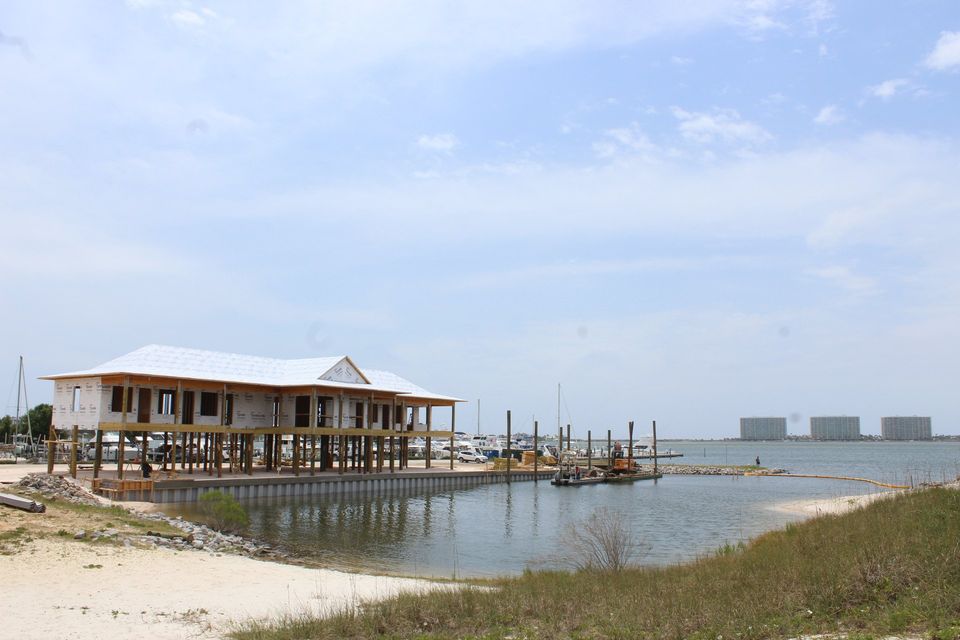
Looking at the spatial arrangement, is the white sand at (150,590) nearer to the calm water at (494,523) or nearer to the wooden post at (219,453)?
the calm water at (494,523)

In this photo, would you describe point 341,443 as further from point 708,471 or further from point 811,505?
point 708,471

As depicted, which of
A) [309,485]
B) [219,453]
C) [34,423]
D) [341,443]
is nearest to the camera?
[219,453]

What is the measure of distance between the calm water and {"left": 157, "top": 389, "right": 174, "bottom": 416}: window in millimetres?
6984

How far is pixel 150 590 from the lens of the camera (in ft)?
48.9

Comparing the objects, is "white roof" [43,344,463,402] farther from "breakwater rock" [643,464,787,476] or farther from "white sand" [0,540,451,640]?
"breakwater rock" [643,464,787,476]

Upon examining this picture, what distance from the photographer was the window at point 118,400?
36.9 metres

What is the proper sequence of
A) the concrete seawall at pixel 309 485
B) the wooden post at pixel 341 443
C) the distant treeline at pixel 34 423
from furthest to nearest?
1. the distant treeline at pixel 34 423
2. the wooden post at pixel 341 443
3. the concrete seawall at pixel 309 485

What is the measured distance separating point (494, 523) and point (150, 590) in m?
21.6

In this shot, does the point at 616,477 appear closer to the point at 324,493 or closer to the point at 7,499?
the point at 324,493

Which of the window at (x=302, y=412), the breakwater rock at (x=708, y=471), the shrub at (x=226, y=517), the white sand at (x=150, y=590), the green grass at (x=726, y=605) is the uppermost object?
the window at (x=302, y=412)

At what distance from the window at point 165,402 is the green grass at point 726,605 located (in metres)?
29.7

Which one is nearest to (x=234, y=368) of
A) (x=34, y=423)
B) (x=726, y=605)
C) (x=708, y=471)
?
(x=726, y=605)

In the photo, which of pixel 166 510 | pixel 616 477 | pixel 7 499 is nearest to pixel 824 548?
pixel 7 499

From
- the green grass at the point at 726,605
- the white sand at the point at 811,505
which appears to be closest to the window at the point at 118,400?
the green grass at the point at 726,605
